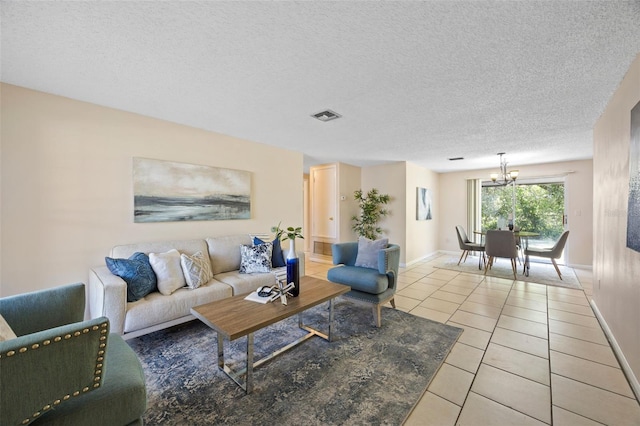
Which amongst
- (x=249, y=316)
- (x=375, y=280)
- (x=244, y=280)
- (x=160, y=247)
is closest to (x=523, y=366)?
(x=375, y=280)

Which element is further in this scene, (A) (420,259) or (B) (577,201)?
(A) (420,259)

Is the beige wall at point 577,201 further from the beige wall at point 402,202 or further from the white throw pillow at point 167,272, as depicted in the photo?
the white throw pillow at point 167,272

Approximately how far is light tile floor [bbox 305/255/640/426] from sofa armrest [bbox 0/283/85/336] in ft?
7.11

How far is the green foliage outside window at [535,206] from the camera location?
18.5ft

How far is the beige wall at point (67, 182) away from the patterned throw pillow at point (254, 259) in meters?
0.78

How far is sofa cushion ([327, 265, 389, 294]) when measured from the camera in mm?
2709

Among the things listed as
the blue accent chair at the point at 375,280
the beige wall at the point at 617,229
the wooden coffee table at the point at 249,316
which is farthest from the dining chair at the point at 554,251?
the wooden coffee table at the point at 249,316

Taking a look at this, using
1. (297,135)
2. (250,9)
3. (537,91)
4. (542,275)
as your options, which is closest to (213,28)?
(250,9)

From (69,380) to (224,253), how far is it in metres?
2.18

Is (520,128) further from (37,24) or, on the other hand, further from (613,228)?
(37,24)

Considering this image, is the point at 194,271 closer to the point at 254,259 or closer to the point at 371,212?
the point at 254,259

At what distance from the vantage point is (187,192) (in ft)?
10.4

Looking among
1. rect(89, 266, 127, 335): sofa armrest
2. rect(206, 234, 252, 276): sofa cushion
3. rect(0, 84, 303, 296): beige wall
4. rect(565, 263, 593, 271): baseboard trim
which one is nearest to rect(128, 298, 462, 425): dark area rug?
rect(89, 266, 127, 335): sofa armrest

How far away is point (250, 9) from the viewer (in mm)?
1341
